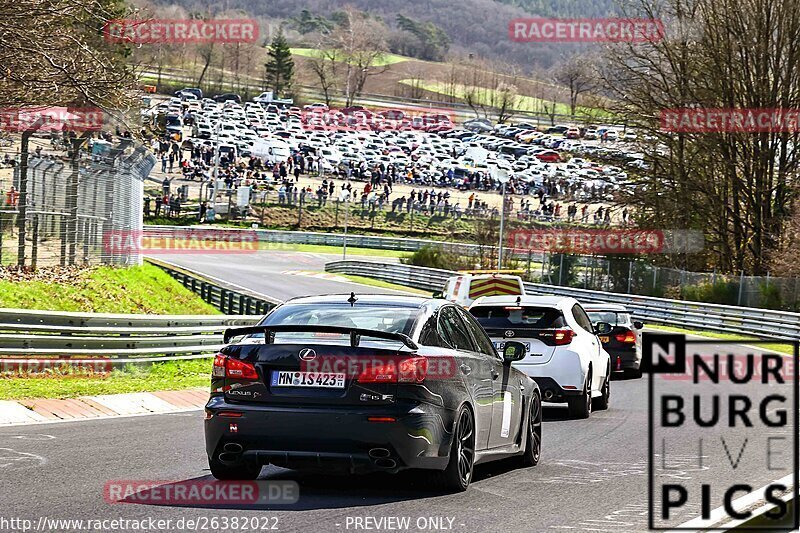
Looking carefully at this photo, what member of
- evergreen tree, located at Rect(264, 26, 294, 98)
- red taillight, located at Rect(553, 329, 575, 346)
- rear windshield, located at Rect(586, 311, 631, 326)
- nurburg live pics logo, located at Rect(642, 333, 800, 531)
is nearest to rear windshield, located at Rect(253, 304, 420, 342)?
nurburg live pics logo, located at Rect(642, 333, 800, 531)

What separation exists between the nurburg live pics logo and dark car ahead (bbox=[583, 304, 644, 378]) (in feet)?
23.2

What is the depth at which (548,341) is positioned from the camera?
15398mm

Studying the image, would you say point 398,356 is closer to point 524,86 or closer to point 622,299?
point 622,299

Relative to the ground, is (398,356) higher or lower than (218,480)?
higher

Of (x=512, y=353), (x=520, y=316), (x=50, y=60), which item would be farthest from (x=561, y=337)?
(x=50, y=60)

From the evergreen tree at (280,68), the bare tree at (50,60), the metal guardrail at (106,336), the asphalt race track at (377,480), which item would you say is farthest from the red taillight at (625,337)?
the evergreen tree at (280,68)

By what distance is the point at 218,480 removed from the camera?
352 inches

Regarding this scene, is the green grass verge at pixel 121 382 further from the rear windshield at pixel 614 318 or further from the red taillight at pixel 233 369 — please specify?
the rear windshield at pixel 614 318

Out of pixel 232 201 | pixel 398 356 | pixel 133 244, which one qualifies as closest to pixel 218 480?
pixel 398 356

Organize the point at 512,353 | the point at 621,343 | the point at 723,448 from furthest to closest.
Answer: the point at 621,343 < the point at 723,448 < the point at 512,353

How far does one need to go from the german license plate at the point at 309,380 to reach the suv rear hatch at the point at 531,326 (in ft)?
22.8

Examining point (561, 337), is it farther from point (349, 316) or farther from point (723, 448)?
point (349, 316)

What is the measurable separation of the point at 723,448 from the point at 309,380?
18.1 feet

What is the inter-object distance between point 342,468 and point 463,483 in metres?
1.05
